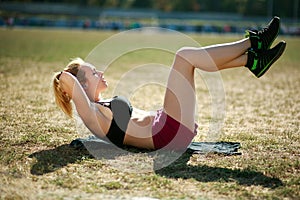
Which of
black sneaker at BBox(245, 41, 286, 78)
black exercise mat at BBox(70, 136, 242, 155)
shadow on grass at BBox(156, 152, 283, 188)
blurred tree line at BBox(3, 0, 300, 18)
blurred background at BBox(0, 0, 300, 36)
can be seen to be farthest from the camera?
blurred tree line at BBox(3, 0, 300, 18)

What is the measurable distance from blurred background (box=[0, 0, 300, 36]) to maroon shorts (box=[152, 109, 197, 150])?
3737 cm

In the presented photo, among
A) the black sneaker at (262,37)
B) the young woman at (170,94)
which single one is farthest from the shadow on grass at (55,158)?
the black sneaker at (262,37)

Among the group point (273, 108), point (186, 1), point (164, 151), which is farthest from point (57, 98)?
point (186, 1)

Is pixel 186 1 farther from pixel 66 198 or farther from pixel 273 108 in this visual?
pixel 66 198

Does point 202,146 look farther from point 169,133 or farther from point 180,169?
point 180,169

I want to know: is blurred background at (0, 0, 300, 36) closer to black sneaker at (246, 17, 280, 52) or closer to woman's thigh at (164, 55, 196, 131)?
black sneaker at (246, 17, 280, 52)

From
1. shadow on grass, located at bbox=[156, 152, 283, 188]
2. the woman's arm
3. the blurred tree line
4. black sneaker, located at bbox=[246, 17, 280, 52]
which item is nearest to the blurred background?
the blurred tree line

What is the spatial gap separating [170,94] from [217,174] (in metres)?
0.89

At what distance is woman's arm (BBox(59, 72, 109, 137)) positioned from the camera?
4.11 metres

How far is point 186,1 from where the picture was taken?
215 ft

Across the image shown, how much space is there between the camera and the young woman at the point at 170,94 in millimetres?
4035

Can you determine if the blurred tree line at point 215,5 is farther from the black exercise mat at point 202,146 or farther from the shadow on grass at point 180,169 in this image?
the shadow on grass at point 180,169

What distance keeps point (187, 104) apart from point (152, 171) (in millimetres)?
755

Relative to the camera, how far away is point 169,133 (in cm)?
413
